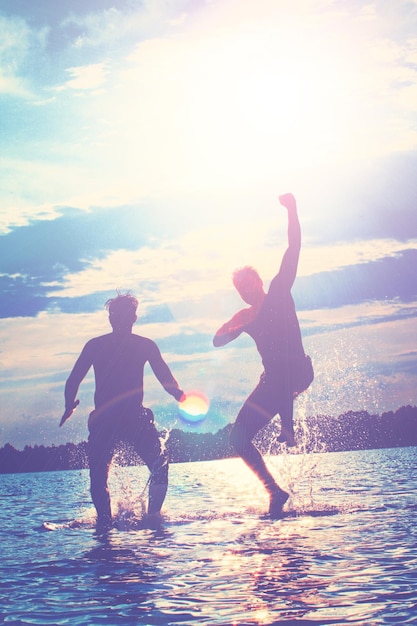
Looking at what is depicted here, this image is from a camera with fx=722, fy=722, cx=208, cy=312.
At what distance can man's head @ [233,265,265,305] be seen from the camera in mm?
8391

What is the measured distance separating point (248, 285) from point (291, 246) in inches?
27.3

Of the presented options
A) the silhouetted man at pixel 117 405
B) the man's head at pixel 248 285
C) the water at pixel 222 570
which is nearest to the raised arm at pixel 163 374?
the silhouetted man at pixel 117 405

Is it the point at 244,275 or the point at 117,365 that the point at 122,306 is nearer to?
the point at 117,365

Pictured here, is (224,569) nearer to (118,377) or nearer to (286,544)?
(286,544)

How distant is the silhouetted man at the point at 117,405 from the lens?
9.13 m

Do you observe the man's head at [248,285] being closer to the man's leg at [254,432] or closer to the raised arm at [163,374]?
the man's leg at [254,432]

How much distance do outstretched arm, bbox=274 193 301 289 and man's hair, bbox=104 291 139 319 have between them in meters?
2.10

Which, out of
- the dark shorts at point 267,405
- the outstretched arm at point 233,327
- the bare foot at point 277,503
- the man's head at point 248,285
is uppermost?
the man's head at point 248,285

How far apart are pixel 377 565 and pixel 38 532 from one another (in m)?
5.45

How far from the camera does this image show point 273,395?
8383mm

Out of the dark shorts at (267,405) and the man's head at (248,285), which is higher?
the man's head at (248,285)

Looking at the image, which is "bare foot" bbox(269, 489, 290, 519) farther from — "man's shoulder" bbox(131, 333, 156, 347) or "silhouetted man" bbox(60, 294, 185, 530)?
"man's shoulder" bbox(131, 333, 156, 347)

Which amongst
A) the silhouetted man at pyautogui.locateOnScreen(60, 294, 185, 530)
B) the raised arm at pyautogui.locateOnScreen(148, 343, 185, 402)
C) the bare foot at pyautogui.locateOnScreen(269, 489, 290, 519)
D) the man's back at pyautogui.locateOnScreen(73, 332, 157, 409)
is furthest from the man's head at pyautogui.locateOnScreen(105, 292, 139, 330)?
the bare foot at pyautogui.locateOnScreen(269, 489, 290, 519)

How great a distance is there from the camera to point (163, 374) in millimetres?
9688
